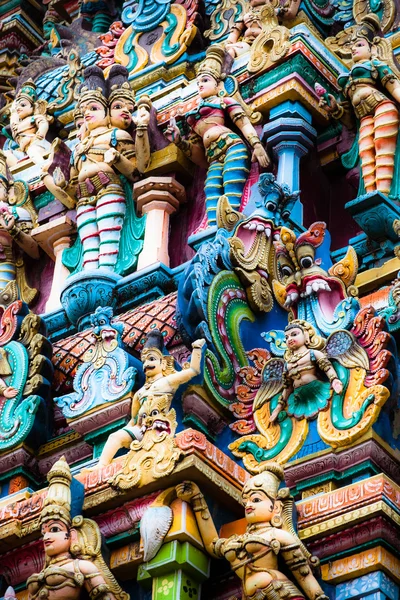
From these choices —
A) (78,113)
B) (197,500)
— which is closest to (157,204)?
(78,113)

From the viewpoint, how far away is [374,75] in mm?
22297

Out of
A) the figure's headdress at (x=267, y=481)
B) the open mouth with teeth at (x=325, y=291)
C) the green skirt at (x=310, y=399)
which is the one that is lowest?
the figure's headdress at (x=267, y=481)

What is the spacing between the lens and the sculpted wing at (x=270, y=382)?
19516 mm

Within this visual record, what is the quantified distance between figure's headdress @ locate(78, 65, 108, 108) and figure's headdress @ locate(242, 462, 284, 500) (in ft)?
21.9

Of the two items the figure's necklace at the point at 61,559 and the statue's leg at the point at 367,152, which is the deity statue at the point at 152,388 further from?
the statue's leg at the point at 367,152

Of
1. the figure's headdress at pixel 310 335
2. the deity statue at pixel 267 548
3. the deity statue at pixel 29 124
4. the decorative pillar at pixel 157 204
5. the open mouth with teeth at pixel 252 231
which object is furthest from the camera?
the deity statue at pixel 29 124

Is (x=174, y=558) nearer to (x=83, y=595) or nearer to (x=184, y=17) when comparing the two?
(x=83, y=595)

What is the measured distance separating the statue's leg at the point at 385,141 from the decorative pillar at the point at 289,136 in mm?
835

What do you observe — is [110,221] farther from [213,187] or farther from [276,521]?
[276,521]

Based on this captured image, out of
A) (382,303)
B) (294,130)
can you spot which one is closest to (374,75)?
(294,130)

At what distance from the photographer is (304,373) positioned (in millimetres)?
19125

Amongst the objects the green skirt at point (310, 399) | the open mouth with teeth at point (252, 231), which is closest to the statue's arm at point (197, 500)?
the green skirt at point (310, 399)

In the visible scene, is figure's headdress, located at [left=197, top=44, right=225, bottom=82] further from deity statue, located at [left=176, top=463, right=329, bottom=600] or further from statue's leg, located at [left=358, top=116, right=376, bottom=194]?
deity statue, located at [left=176, top=463, right=329, bottom=600]

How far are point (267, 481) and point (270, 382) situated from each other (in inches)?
72.6
